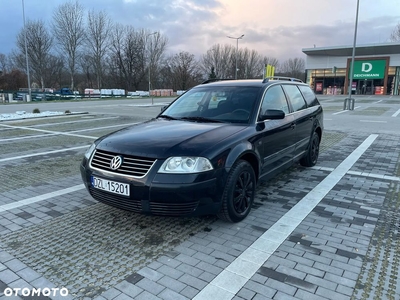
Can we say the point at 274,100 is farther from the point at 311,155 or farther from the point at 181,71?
the point at 181,71

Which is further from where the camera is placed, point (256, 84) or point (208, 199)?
point (256, 84)

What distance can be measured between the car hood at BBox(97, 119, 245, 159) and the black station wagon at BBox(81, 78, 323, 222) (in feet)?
0.03

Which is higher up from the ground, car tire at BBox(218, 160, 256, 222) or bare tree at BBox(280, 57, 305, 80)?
bare tree at BBox(280, 57, 305, 80)

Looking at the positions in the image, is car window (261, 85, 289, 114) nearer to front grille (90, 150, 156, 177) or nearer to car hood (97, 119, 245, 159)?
car hood (97, 119, 245, 159)

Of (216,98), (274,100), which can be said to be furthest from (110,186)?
(274,100)

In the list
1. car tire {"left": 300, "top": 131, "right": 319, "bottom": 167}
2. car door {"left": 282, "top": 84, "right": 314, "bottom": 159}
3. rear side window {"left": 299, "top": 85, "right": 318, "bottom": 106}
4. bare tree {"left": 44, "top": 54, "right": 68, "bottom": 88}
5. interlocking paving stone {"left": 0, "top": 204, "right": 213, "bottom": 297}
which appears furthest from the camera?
bare tree {"left": 44, "top": 54, "right": 68, "bottom": 88}

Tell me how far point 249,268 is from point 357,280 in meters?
0.91

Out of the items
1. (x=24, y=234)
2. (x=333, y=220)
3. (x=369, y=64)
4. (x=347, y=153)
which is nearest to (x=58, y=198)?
(x=24, y=234)

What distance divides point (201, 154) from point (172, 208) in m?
0.62

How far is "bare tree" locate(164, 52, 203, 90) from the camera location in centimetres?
6016

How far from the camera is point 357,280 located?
2689 mm

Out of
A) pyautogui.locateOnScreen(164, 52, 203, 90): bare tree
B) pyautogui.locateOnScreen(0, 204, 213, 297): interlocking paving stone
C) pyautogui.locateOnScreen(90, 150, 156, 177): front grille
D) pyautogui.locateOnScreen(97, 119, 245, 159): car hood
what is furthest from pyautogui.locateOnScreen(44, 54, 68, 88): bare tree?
pyautogui.locateOnScreen(90, 150, 156, 177): front grille

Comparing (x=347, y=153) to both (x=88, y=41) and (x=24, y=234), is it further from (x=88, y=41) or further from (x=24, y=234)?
(x=88, y=41)

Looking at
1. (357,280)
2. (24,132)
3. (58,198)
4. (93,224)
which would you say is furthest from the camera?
(24,132)
